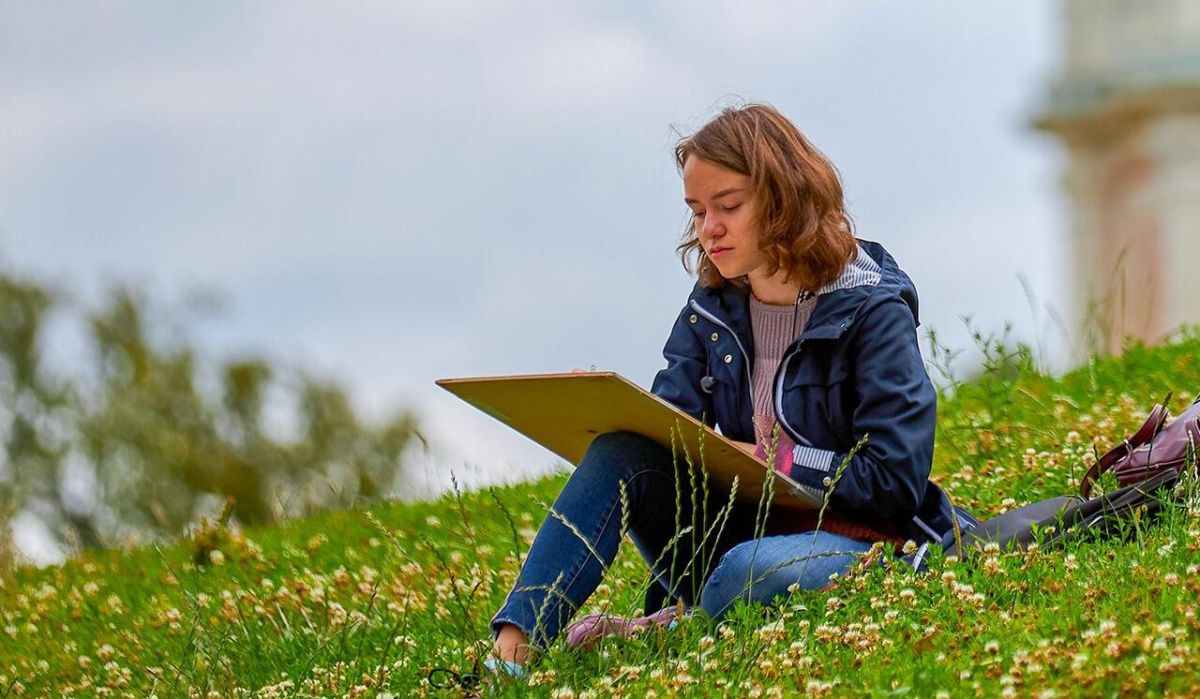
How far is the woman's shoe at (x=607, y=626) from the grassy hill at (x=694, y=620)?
55mm

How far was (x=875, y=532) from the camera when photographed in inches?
207

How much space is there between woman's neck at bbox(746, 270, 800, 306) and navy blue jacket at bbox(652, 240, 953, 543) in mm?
60

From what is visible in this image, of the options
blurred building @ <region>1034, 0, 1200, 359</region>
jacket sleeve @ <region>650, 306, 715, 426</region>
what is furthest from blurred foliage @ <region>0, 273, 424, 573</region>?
jacket sleeve @ <region>650, 306, 715, 426</region>

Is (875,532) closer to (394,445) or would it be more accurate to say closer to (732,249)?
(732,249)

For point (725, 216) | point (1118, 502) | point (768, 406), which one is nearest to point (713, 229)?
point (725, 216)

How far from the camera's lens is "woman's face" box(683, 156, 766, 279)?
5.14 m

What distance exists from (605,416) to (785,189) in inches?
30.6

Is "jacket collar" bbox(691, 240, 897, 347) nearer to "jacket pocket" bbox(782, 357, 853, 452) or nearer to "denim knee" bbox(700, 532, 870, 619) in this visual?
"jacket pocket" bbox(782, 357, 853, 452)

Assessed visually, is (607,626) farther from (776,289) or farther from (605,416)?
(776,289)

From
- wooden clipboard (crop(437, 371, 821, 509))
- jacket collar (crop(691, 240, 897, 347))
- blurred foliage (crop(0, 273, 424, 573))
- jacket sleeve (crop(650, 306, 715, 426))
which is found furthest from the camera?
blurred foliage (crop(0, 273, 424, 573))

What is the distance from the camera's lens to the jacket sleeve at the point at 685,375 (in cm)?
532

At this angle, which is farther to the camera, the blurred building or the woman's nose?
the blurred building

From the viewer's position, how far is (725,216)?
16.9 feet

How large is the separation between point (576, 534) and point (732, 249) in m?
0.91
